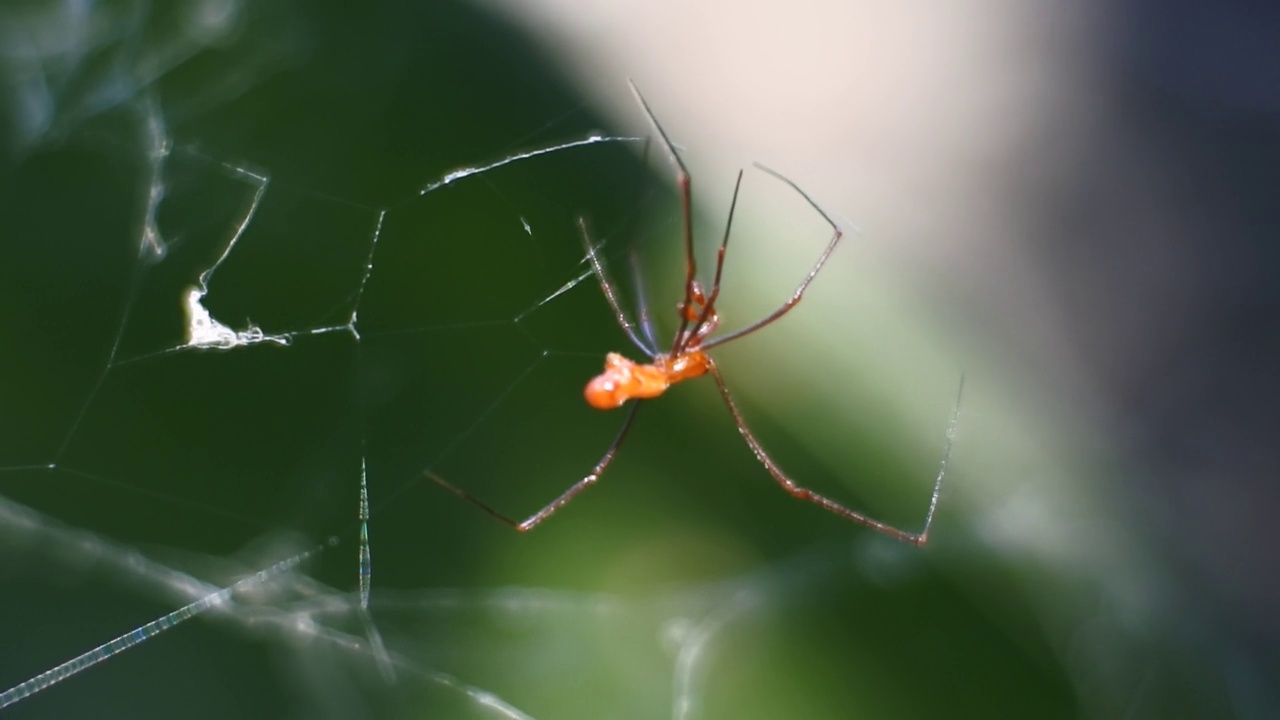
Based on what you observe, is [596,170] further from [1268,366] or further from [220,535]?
[1268,366]

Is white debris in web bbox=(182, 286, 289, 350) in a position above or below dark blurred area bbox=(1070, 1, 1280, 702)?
above

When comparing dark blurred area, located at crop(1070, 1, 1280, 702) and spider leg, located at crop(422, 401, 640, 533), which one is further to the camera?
dark blurred area, located at crop(1070, 1, 1280, 702)

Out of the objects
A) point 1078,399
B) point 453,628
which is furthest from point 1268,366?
point 453,628

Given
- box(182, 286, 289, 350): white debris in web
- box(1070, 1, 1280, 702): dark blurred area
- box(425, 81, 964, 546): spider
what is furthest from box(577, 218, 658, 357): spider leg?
box(1070, 1, 1280, 702): dark blurred area

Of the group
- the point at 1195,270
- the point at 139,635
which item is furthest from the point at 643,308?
the point at 1195,270

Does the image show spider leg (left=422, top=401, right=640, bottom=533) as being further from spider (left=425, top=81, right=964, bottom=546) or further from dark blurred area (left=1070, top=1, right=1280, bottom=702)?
dark blurred area (left=1070, top=1, right=1280, bottom=702)

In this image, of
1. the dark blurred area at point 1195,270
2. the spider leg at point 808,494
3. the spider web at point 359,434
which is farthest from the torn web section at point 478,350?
the dark blurred area at point 1195,270
